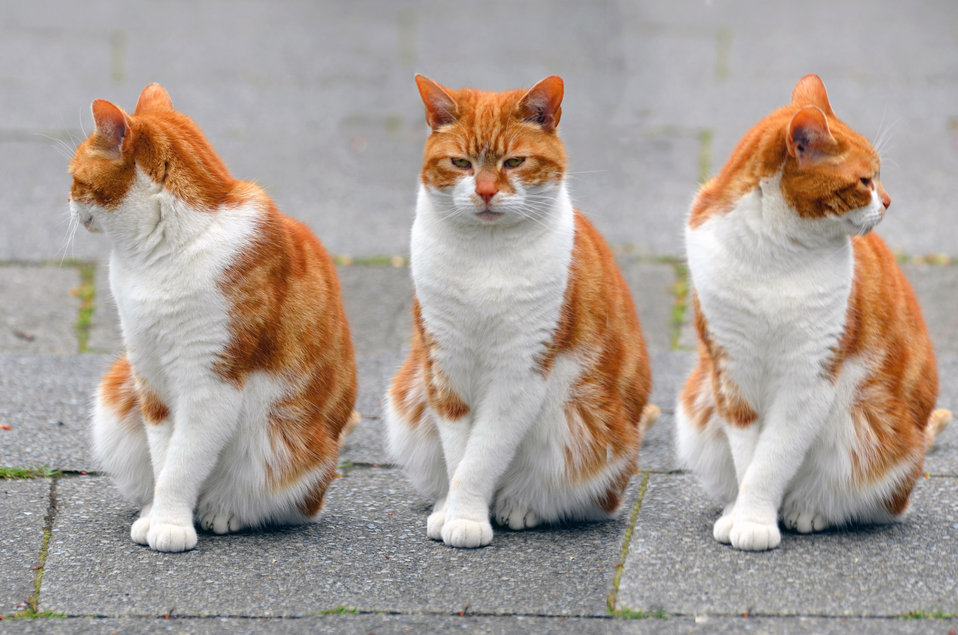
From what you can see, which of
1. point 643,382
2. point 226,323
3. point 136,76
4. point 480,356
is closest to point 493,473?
point 480,356

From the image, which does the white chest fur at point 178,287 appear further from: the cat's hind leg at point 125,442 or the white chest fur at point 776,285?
the white chest fur at point 776,285

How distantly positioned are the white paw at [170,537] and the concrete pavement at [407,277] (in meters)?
0.03

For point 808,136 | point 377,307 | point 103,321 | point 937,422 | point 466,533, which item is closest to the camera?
point 808,136

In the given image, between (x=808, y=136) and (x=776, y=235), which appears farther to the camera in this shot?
(x=776, y=235)

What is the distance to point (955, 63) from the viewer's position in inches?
386

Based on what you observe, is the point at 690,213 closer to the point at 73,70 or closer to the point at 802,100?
the point at 802,100

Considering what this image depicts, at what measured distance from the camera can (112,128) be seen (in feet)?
11.0

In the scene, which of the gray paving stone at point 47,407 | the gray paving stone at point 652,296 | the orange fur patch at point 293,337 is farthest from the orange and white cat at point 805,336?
the gray paving stone at point 47,407

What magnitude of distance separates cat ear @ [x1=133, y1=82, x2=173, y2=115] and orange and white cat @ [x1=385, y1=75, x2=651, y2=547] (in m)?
0.82

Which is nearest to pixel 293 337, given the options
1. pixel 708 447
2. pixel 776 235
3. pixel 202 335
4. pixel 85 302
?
pixel 202 335

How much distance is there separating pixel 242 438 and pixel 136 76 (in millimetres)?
6703

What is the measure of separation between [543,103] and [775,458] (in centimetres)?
126

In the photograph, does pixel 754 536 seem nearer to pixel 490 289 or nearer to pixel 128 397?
pixel 490 289

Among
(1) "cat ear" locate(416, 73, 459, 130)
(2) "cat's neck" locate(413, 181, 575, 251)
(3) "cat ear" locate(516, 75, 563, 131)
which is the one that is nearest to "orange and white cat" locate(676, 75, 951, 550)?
(2) "cat's neck" locate(413, 181, 575, 251)
